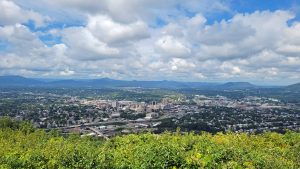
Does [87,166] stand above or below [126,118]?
above

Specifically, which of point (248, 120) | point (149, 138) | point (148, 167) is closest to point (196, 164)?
point (148, 167)

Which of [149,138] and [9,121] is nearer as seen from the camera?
[149,138]

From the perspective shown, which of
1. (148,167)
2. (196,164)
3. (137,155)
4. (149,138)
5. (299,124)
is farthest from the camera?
(299,124)

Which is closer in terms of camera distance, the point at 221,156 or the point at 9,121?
the point at 221,156

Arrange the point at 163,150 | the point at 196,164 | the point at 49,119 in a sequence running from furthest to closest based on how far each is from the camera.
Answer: the point at 49,119 → the point at 163,150 → the point at 196,164

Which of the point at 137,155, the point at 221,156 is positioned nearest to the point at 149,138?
the point at 137,155

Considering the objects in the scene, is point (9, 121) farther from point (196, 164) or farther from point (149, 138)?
point (196, 164)

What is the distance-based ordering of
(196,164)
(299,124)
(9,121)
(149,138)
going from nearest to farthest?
(196,164) < (149,138) < (9,121) < (299,124)

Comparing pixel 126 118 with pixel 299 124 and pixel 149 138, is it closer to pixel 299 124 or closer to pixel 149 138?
pixel 299 124

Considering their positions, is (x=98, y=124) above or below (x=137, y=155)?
below
